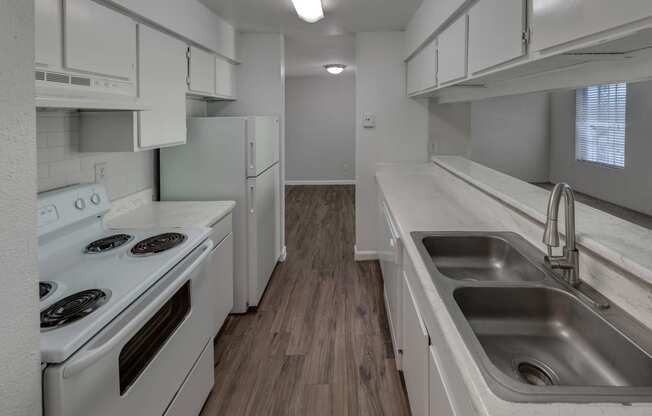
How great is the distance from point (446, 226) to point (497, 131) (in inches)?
95.8

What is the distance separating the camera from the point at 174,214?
9.20 ft

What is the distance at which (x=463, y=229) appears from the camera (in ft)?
7.34

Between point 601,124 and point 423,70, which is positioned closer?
point 601,124

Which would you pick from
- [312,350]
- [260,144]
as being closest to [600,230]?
[312,350]

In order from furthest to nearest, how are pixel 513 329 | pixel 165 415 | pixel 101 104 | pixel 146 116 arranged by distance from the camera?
pixel 146 116, pixel 165 415, pixel 101 104, pixel 513 329

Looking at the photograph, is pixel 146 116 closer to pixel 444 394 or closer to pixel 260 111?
pixel 444 394

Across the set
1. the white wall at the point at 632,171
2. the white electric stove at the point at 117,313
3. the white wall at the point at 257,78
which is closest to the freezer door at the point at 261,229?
the white wall at the point at 257,78

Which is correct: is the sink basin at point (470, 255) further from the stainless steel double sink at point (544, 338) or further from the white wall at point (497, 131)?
the white wall at point (497, 131)

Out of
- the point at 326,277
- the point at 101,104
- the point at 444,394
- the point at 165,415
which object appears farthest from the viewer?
the point at 326,277

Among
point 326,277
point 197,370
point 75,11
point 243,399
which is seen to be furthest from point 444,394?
point 326,277

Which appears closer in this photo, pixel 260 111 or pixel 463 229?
pixel 463 229

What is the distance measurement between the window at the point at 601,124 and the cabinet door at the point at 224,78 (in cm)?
259

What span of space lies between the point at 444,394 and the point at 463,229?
1.11 metres

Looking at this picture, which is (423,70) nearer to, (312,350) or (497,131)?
(497,131)
